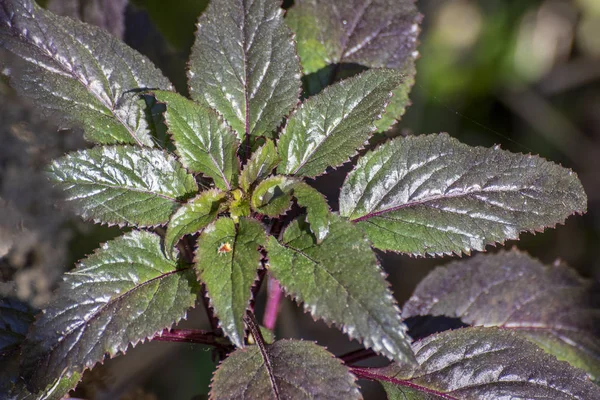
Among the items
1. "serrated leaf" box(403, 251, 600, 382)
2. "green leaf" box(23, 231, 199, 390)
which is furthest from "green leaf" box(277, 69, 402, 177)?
"serrated leaf" box(403, 251, 600, 382)

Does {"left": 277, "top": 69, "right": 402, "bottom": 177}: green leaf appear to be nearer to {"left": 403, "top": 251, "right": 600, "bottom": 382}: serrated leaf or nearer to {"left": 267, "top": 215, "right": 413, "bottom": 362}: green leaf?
{"left": 267, "top": 215, "right": 413, "bottom": 362}: green leaf

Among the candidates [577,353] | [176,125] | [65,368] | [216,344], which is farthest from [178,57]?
[577,353]

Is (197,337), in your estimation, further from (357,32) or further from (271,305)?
(357,32)

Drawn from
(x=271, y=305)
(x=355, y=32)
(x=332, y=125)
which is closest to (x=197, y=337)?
(x=271, y=305)

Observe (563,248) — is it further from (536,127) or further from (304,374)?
(304,374)

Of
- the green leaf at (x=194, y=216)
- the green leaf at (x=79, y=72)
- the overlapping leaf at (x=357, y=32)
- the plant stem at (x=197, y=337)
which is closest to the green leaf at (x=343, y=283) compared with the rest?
the green leaf at (x=194, y=216)

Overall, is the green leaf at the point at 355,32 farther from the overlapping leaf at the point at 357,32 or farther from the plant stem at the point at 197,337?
the plant stem at the point at 197,337
